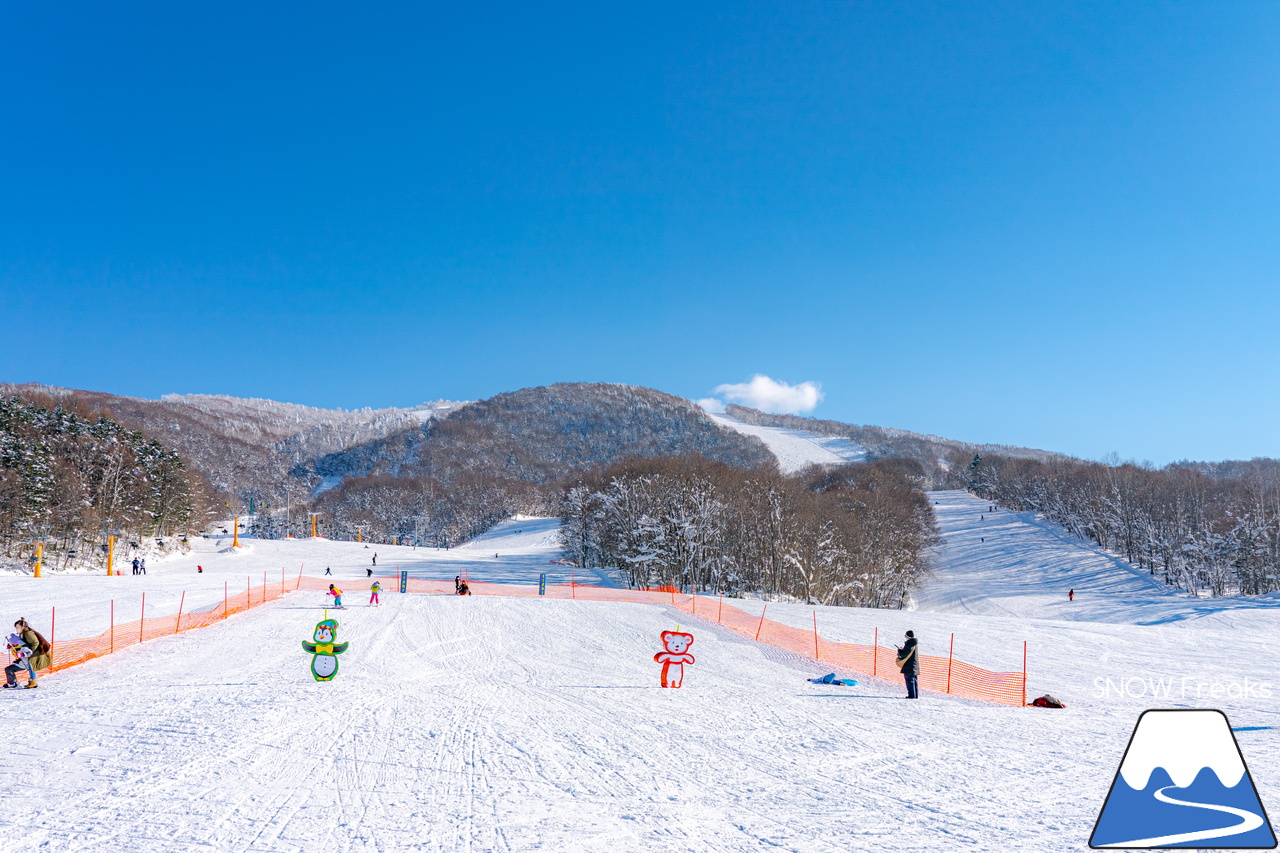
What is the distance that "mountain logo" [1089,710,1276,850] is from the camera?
15.3 ft

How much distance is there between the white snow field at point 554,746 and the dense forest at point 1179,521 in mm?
53097

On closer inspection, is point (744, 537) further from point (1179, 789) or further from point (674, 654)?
point (1179, 789)

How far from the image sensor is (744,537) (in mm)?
62344

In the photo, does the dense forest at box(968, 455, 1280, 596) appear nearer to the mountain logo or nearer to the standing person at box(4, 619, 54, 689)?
the mountain logo

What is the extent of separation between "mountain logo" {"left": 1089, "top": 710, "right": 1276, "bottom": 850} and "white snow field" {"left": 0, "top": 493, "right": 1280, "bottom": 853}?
2.43 metres

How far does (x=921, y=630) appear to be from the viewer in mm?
29531

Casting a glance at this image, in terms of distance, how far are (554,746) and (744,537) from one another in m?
53.0

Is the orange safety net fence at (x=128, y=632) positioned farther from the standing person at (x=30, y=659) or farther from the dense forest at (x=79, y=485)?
the dense forest at (x=79, y=485)

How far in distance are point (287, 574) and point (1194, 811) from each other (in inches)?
2356

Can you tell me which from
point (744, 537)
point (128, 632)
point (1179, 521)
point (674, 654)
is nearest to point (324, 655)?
point (674, 654)

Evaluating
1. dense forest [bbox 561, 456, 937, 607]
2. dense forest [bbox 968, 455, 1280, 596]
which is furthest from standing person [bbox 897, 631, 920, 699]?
dense forest [bbox 968, 455, 1280, 596]

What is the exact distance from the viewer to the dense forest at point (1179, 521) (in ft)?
213

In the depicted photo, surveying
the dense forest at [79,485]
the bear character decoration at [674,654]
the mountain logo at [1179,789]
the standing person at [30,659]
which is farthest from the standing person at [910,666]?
the dense forest at [79,485]

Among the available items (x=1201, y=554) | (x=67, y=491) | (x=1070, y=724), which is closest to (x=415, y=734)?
(x=1070, y=724)
